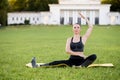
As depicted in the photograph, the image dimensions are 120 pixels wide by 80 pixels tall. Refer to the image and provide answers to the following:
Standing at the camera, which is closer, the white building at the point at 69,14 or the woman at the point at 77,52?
the woman at the point at 77,52

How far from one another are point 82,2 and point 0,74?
79148mm

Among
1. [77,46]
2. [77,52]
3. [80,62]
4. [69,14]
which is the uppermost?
[77,46]

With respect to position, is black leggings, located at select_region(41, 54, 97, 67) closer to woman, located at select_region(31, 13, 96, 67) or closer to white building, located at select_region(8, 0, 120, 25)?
woman, located at select_region(31, 13, 96, 67)

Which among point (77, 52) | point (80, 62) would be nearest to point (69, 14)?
point (80, 62)

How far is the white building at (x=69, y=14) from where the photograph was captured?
84688mm


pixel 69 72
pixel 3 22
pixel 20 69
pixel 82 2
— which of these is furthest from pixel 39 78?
pixel 82 2

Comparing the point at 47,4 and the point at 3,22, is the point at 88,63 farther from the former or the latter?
the point at 47,4

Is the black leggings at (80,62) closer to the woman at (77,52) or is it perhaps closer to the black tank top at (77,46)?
the woman at (77,52)

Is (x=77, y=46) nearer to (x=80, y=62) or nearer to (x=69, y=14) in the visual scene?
(x=80, y=62)

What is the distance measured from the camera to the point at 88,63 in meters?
10.3

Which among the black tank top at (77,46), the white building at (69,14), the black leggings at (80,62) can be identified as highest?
the black tank top at (77,46)

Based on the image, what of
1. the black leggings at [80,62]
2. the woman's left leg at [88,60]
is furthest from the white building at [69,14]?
the woman's left leg at [88,60]

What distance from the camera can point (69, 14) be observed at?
292 ft

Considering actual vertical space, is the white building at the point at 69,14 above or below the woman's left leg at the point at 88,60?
below
